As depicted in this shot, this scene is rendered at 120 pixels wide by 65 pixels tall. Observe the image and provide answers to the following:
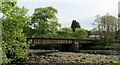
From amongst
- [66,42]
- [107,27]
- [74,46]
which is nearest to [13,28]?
[66,42]

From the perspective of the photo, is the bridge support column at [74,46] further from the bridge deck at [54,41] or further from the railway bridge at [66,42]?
the bridge deck at [54,41]

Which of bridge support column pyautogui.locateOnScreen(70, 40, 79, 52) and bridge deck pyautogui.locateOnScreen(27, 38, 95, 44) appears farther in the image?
bridge support column pyautogui.locateOnScreen(70, 40, 79, 52)

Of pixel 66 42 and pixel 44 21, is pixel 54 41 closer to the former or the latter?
pixel 66 42

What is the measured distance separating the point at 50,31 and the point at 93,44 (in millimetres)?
11920

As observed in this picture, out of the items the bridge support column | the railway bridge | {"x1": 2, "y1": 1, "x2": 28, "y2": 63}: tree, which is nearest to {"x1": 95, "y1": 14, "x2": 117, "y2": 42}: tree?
the railway bridge

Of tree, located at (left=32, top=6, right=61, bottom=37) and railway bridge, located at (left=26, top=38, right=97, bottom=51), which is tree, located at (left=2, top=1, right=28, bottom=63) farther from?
tree, located at (left=32, top=6, right=61, bottom=37)

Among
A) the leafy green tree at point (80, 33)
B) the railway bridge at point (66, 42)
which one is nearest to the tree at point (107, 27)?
the railway bridge at point (66, 42)

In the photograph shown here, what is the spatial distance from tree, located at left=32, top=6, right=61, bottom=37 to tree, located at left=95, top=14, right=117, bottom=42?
10918 mm

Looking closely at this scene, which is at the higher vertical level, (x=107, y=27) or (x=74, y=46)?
(x=107, y=27)

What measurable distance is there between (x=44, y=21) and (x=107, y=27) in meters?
15.5

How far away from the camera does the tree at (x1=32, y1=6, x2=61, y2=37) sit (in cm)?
8569

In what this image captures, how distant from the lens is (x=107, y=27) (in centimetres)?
8488

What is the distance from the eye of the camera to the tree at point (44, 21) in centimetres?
8569

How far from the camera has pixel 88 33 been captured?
362 feet
